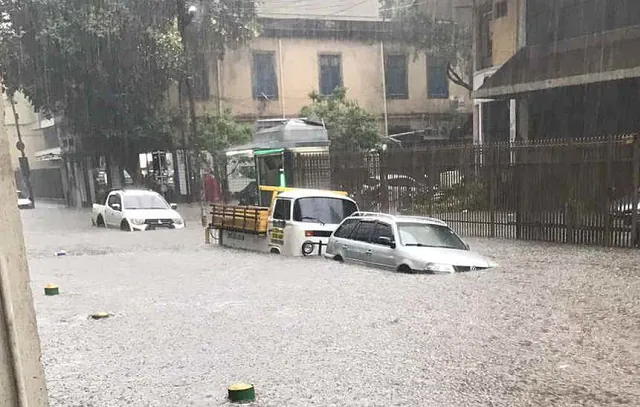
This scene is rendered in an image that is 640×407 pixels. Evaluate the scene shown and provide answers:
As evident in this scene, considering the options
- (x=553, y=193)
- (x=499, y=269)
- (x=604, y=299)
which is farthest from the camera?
(x=553, y=193)

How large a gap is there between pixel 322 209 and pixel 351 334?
6.08 meters

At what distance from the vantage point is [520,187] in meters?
12.9

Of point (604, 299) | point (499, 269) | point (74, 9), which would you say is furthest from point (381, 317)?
point (74, 9)

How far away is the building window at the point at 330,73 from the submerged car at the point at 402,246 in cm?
2363

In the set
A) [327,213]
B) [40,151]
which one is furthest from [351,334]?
[40,151]

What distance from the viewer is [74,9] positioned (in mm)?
24875

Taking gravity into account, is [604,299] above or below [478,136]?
below

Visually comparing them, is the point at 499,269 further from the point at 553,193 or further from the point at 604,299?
the point at 553,193

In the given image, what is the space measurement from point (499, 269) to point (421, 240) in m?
1.33

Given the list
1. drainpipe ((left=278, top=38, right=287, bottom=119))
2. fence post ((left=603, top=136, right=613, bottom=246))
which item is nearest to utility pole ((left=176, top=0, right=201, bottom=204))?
drainpipe ((left=278, top=38, right=287, bottom=119))

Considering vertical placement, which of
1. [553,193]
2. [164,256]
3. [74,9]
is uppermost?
[74,9]

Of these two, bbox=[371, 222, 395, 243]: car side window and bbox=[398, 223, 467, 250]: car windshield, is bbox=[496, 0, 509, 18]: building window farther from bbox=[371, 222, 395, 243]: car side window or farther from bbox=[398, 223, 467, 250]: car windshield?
bbox=[371, 222, 395, 243]: car side window

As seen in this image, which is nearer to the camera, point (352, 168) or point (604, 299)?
point (604, 299)

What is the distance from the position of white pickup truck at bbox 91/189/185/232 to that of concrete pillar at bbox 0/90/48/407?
1640 cm
